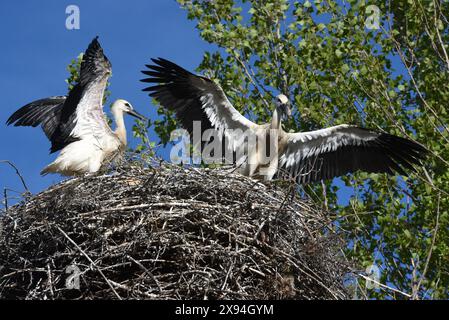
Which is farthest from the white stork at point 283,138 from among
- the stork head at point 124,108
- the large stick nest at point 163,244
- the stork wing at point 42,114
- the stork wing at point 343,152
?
the large stick nest at point 163,244

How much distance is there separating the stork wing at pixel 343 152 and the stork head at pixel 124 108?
2076 millimetres

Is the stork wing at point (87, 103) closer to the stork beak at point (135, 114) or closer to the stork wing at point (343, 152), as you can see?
the stork beak at point (135, 114)

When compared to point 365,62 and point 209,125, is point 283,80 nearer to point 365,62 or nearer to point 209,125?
point 365,62

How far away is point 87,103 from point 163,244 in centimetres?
329

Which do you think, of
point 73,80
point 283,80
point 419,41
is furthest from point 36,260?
point 419,41

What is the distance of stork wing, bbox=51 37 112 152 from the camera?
10.8 m

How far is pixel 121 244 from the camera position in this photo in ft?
26.3

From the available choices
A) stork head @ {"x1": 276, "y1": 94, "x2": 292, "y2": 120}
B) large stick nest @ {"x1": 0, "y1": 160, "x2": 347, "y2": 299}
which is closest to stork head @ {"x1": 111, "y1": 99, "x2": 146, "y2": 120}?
stork head @ {"x1": 276, "y1": 94, "x2": 292, "y2": 120}

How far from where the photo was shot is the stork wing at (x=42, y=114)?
11.8 m

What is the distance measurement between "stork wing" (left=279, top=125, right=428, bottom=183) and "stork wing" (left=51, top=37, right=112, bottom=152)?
213 cm

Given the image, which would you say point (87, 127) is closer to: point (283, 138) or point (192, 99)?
point (192, 99)

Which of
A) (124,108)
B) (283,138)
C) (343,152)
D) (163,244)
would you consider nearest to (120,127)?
(124,108)

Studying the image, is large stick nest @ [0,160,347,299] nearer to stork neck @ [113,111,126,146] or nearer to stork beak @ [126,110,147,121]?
stork neck @ [113,111,126,146]
